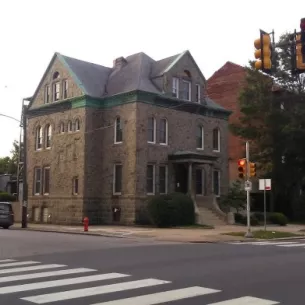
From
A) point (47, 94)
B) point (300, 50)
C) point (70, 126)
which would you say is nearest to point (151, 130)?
point (70, 126)

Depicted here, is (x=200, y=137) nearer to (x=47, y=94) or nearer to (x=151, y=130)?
(x=151, y=130)

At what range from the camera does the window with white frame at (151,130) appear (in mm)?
35688

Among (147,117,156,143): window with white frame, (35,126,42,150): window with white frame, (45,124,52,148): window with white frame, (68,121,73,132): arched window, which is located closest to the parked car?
(68,121,73,132): arched window

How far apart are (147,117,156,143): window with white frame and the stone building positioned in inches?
2.7

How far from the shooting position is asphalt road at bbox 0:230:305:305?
27.0 feet

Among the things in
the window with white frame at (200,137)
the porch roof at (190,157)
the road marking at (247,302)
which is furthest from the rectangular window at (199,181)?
the road marking at (247,302)

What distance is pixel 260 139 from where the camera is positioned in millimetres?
43875

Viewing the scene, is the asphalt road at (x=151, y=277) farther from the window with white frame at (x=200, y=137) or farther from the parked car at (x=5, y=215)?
the window with white frame at (x=200, y=137)

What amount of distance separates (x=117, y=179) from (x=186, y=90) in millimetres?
8708

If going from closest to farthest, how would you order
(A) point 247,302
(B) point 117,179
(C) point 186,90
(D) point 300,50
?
1. (A) point 247,302
2. (D) point 300,50
3. (B) point 117,179
4. (C) point 186,90

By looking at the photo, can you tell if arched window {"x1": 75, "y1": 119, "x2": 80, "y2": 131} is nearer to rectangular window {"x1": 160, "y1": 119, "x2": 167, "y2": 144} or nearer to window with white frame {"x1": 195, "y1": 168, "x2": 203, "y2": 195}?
rectangular window {"x1": 160, "y1": 119, "x2": 167, "y2": 144}

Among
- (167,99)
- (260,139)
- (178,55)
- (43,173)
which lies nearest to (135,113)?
Result: (167,99)

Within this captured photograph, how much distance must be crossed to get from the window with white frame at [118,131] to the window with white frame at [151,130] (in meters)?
1.96

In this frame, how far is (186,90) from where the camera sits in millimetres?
38750
